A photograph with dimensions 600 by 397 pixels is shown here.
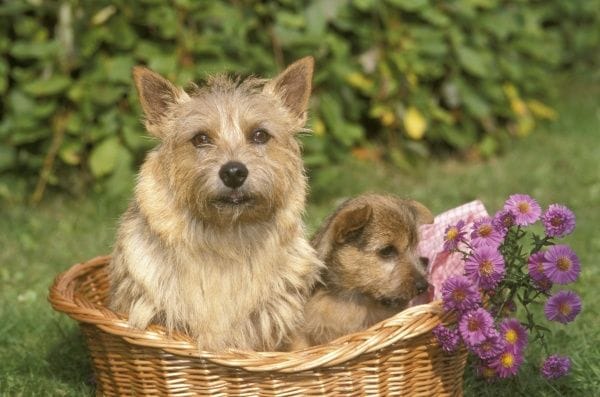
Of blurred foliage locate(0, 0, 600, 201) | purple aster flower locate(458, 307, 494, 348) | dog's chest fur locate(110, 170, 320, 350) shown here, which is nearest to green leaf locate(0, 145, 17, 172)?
blurred foliage locate(0, 0, 600, 201)

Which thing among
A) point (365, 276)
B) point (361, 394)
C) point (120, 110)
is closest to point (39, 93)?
point (120, 110)

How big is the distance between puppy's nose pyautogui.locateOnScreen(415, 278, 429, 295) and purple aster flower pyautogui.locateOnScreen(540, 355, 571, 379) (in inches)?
23.0

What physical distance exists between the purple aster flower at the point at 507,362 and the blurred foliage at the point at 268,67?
3351 millimetres

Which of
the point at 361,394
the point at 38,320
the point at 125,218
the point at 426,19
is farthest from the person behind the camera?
the point at 426,19

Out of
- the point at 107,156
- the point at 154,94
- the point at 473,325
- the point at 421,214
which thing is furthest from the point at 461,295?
the point at 107,156

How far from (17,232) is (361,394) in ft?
12.4

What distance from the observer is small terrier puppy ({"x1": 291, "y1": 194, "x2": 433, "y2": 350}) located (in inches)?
160

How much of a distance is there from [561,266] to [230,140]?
1306 millimetres

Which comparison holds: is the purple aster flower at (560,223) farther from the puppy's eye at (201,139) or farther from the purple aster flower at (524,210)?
the puppy's eye at (201,139)

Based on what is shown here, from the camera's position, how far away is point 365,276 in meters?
4.07

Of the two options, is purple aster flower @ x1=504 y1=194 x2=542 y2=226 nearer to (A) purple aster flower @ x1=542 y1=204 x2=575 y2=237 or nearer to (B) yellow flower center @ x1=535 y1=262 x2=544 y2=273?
(A) purple aster flower @ x1=542 y1=204 x2=575 y2=237

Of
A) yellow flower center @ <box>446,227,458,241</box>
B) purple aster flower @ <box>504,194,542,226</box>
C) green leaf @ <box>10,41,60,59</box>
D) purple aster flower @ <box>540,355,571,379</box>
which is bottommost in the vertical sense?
purple aster flower @ <box>540,355,571,379</box>

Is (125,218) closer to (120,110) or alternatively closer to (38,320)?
(38,320)

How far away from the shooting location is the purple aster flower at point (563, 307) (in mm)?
3625
